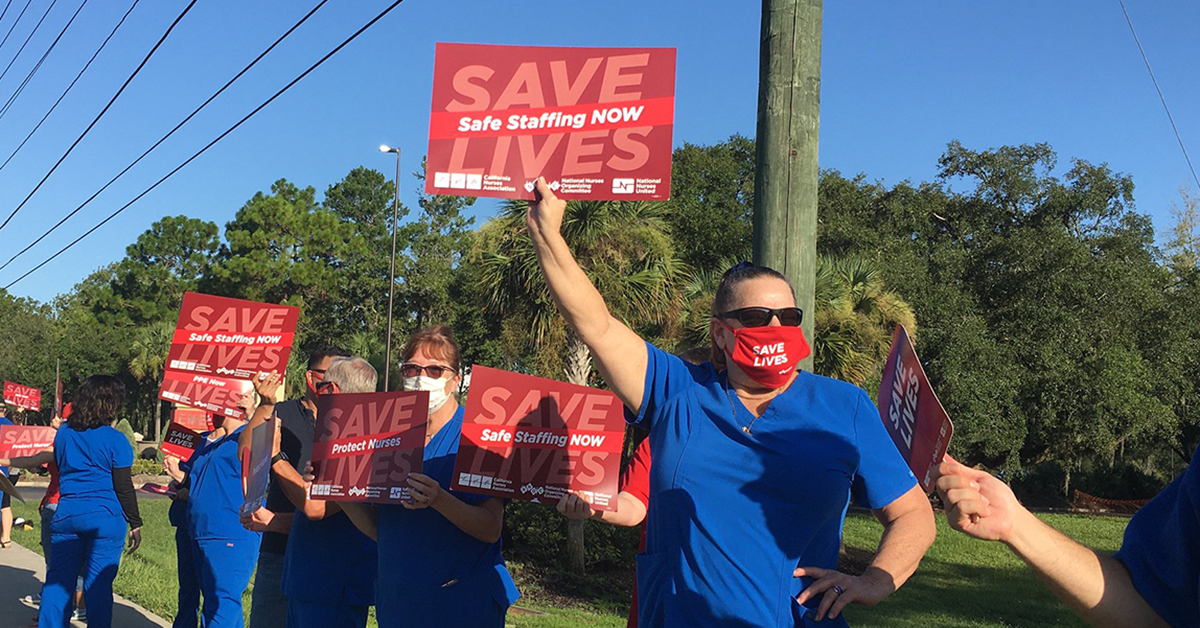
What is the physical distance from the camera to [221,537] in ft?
22.0

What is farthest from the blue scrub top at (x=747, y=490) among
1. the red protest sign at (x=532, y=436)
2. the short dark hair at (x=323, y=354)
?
the short dark hair at (x=323, y=354)

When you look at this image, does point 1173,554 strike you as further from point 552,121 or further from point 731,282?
point 552,121

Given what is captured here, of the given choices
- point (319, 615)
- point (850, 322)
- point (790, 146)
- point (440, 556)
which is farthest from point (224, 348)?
point (850, 322)

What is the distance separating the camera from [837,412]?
2953 millimetres

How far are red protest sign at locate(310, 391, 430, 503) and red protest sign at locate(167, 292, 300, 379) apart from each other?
2.83m

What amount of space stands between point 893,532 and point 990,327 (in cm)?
3250

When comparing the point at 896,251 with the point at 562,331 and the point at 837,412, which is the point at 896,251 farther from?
the point at 837,412

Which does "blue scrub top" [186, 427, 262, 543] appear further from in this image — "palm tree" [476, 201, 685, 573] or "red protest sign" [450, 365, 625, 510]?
"palm tree" [476, 201, 685, 573]

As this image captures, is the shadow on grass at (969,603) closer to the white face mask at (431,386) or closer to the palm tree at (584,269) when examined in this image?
the palm tree at (584,269)

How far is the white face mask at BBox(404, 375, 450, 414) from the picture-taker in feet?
14.7

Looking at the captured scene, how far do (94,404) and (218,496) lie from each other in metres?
1.34

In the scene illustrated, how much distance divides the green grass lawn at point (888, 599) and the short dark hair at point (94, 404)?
9.03 feet

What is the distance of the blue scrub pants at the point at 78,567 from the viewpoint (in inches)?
286

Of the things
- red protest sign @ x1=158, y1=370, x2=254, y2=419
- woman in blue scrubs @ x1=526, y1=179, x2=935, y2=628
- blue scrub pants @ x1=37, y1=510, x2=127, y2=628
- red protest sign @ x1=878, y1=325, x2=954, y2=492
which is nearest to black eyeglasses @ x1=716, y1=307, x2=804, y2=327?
woman in blue scrubs @ x1=526, y1=179, x2=935, y2=628
